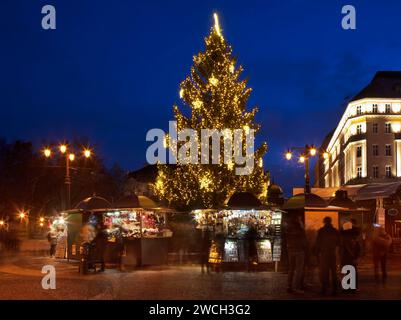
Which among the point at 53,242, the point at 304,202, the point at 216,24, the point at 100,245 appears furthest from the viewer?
the point at 216,24

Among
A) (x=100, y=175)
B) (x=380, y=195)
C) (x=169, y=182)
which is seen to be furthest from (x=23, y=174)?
(x=380, y=195)

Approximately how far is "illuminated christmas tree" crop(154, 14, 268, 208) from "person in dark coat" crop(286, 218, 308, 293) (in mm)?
23558

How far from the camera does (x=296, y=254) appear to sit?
1633 cm

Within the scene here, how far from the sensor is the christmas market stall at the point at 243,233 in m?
23.3

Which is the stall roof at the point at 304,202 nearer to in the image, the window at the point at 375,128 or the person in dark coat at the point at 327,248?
the person in dark coat at the point at 327,248

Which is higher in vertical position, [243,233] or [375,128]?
[375,128]

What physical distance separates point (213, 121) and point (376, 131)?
6802 cm

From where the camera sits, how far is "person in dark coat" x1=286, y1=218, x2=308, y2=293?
1617 cm

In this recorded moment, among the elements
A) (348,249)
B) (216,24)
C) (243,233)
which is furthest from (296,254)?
(216,24)

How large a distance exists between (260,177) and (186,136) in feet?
17.2

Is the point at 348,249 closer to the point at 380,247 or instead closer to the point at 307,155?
the point at 380,247

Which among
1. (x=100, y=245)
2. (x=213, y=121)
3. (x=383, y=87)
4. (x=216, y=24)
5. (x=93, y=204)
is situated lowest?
(x=100, y=245)

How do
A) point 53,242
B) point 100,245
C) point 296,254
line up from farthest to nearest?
1. point 53,242
2. point 100,245
3. point 296,254
